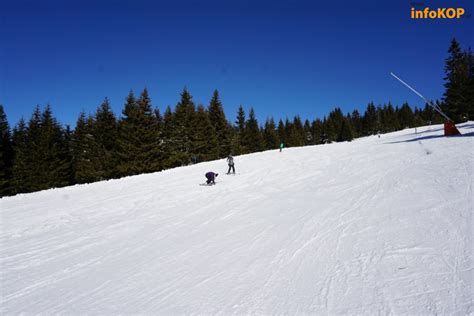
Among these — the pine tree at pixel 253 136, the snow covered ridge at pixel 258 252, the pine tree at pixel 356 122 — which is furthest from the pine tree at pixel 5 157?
the pine tree at pixel 356 122

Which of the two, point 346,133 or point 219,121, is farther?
point 346,133

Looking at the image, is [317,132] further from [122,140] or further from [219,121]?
[122,140]

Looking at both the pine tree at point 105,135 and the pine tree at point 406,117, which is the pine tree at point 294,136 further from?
the pine tree at point 105,135

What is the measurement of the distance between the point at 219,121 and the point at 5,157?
3443 centimetres

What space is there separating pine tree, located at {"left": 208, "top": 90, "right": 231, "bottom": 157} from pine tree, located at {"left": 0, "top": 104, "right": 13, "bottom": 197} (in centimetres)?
3219

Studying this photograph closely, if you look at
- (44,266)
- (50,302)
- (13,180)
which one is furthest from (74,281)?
(13,180)

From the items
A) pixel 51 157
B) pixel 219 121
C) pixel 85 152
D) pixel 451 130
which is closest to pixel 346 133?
pixel 219 121

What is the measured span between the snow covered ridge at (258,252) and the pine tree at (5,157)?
34.0 m

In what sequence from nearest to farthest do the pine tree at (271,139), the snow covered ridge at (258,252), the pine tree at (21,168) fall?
the snow covered ridge at (258,252)
the pine tree at (21,168)
the pine tree at (271,139)

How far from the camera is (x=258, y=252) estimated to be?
6445 millimetres

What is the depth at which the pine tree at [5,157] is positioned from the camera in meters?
39.2

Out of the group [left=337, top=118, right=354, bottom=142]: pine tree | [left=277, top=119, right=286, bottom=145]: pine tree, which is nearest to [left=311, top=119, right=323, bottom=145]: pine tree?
[left=337, top=118, right=354, bottom=142]: pine tree

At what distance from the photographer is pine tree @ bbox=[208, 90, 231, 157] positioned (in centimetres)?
5266

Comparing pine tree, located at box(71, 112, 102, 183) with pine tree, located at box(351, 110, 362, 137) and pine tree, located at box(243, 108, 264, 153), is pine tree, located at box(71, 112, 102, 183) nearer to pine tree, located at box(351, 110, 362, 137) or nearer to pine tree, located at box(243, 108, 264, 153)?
pine tree, located at box(243, 108, 264, 153)
